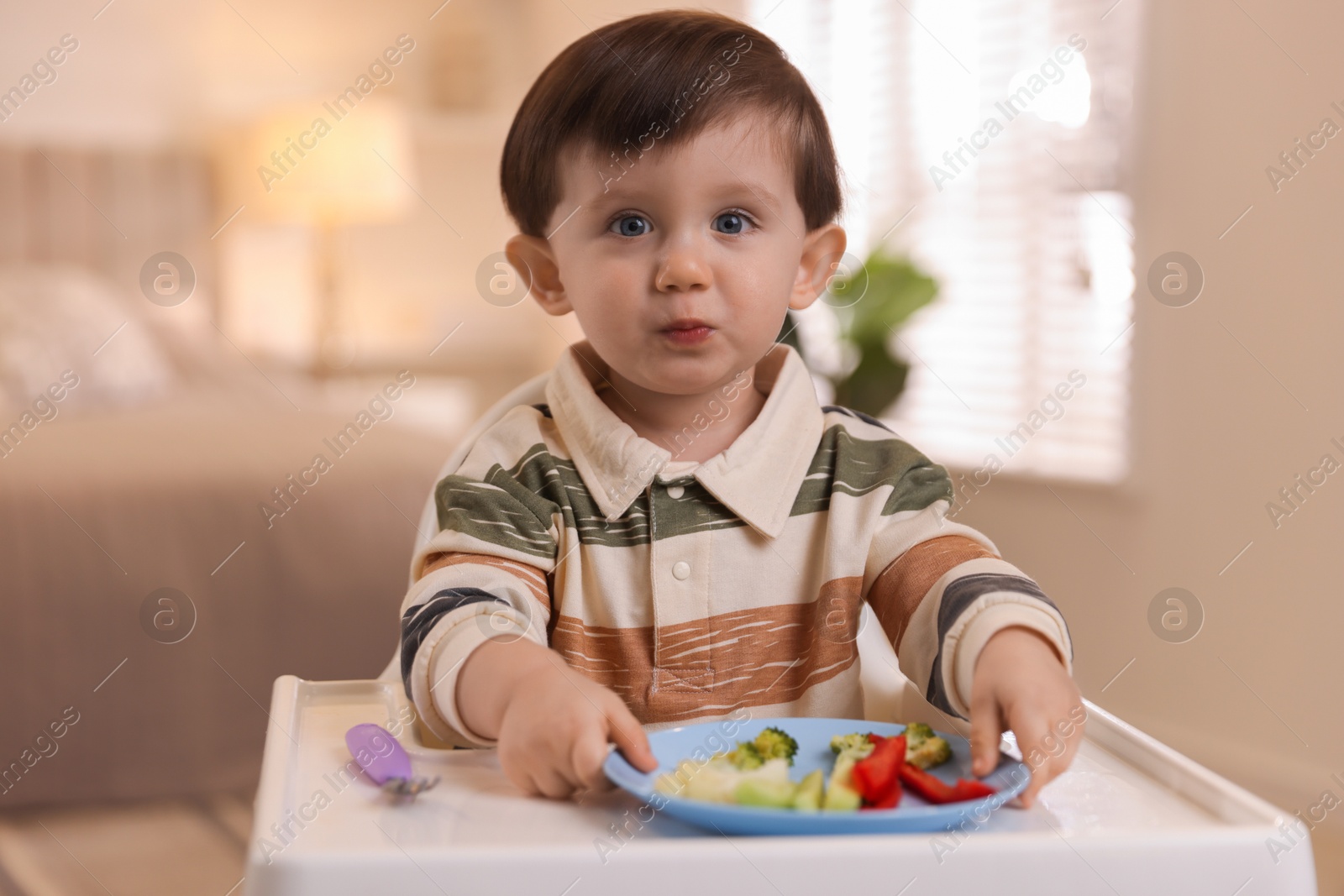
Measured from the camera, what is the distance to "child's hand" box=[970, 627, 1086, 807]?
23.3 inches

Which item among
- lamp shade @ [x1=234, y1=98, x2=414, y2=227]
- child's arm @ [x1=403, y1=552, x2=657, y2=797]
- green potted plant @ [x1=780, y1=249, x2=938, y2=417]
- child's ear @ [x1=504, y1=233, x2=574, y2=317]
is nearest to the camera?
child's arm @ [x1=403, y1=552, x2=657, y2=797]

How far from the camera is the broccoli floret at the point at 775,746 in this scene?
0.59 meters

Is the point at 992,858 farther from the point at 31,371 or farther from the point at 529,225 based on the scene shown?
the point at 31,371

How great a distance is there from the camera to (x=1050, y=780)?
1.94ft

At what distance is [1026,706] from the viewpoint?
61 centimetres

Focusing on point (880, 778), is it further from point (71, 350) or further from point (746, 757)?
point (71, 350)

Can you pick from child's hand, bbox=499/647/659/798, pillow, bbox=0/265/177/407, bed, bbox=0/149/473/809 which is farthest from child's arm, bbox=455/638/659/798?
pillow, bbox=0/265/177/407

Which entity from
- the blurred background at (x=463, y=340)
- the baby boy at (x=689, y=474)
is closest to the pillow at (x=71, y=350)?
the blurred background at (x=463, y=340)

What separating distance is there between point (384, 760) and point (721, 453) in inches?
13.6

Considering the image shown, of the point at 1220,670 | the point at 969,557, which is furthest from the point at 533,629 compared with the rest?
the point at 1220,670

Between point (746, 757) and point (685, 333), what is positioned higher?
point (685, 333)

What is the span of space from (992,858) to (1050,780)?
0.11 meters

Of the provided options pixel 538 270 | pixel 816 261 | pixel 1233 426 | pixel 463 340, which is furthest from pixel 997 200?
→ pixel 538 270

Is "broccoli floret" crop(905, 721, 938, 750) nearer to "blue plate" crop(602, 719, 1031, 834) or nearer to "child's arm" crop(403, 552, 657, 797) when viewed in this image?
"blue plate" crop(602, 719, 1031, 834)
